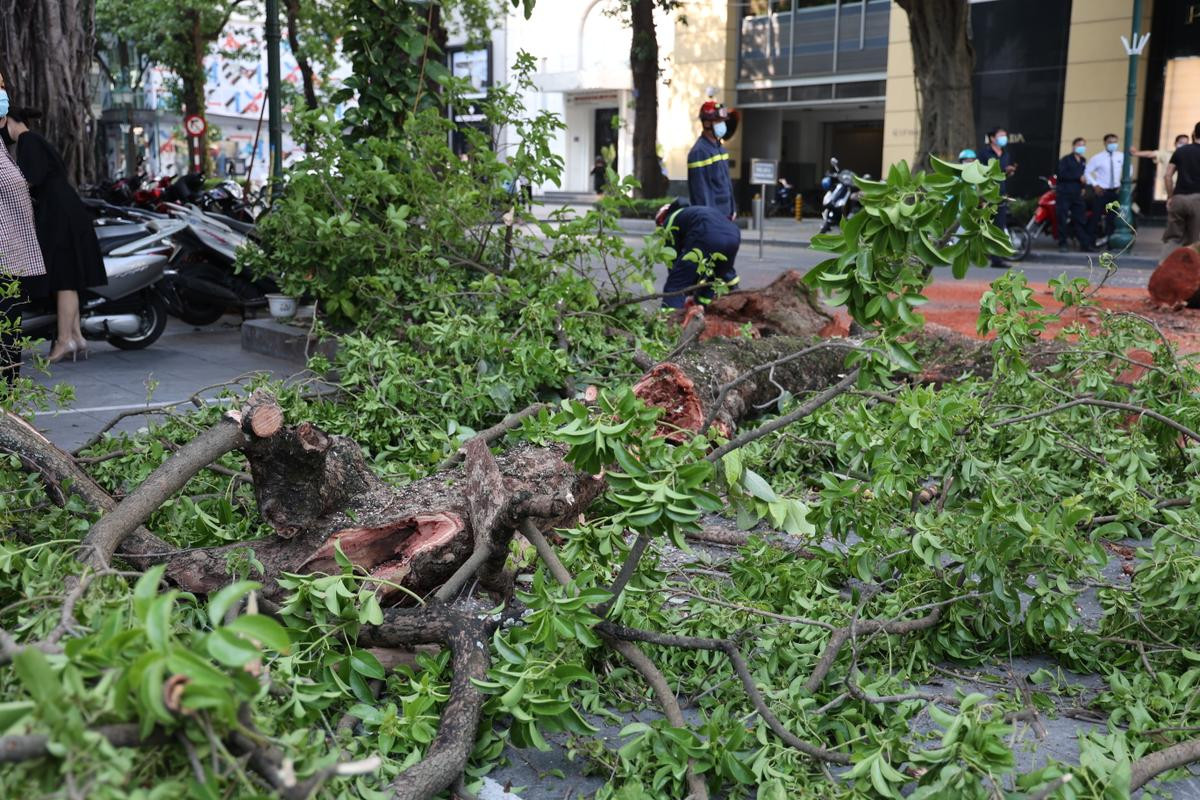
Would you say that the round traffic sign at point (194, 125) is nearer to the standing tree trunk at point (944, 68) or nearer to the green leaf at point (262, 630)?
the standing tree trunk at point (944, 68)

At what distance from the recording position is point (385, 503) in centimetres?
370

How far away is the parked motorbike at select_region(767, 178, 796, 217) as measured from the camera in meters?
32.8

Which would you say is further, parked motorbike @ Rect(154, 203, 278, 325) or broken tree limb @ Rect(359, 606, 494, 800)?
parked motorbike @ Rect(154, 203, 278, 325)

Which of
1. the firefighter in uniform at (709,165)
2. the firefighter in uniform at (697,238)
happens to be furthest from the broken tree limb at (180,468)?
the firefighter in uniform at (709,165)

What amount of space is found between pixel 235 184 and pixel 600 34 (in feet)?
93.2

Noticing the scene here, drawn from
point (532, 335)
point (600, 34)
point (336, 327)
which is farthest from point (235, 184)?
point (600, 34)

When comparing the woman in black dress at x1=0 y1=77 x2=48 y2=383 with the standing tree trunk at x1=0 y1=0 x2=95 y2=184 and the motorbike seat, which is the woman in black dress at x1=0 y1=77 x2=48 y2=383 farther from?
the standing tree trunk at x1=0 y1=0 x2=95 y2=184

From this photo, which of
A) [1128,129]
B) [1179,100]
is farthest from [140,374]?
[1179,100]

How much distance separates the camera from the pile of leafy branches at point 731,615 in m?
1.71

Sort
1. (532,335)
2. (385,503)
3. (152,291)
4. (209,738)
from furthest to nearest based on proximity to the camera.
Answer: (152,291) → (532,335) → (385,503) → (209,738)

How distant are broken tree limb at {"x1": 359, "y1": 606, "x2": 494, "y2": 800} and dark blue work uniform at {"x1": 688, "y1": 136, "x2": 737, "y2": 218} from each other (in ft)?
24.9

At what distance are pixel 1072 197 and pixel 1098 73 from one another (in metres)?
6.30

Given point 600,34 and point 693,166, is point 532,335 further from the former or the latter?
point 600,34

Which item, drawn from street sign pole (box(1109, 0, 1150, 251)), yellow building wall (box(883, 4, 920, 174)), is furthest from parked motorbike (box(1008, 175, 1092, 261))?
yellow building wall (box(883, 4, 920, 174))
